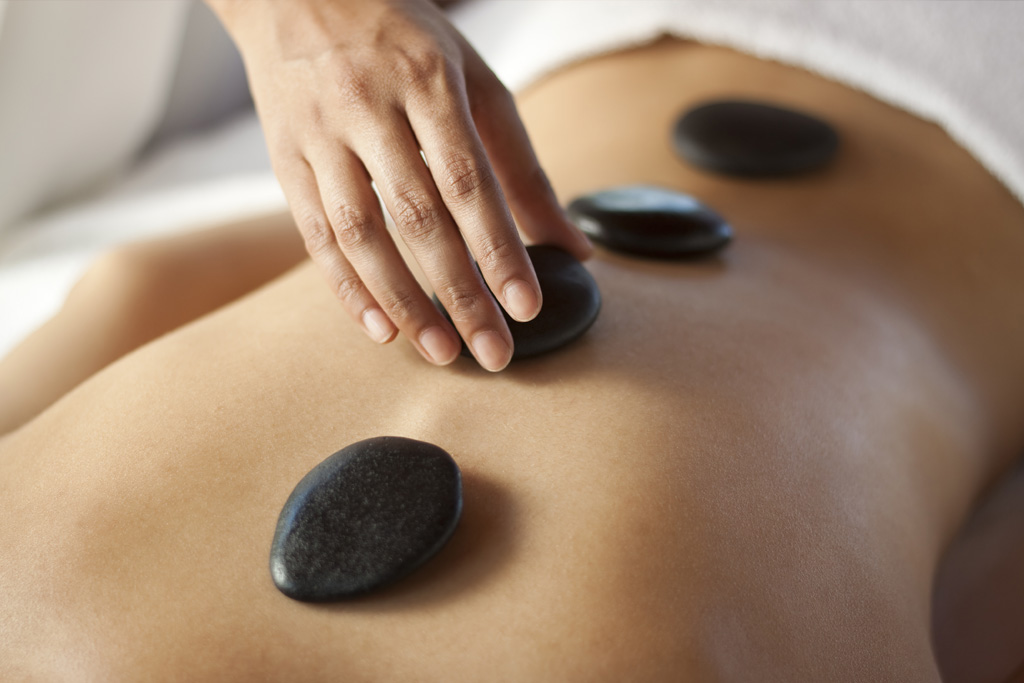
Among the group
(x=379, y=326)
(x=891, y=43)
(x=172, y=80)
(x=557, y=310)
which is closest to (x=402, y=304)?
(x=379, y=326)

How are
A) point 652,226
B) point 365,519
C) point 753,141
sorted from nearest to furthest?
1. point 365,519
2. point 652,226
3. point 753,141

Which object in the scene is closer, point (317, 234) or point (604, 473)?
point (604, 473)

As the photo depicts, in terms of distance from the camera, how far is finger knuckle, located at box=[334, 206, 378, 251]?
2.48ft

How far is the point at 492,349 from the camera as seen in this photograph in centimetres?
70

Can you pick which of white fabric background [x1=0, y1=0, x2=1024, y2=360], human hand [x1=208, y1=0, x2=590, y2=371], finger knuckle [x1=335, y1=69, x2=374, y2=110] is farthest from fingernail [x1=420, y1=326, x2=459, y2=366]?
white fabric background [x1=0, y1=0, x2=1024, y2=360]

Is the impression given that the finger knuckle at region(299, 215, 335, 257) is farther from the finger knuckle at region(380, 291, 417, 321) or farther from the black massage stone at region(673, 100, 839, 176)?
the black massage stone at region(673, 100, 839, 176)

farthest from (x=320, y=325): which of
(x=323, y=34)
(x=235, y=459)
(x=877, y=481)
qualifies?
(x=877, y=481)

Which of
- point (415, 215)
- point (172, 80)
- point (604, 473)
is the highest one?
point (415, 215)

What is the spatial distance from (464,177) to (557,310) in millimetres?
145

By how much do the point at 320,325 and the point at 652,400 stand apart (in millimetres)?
334

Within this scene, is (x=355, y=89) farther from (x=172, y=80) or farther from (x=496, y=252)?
(x=172, y=80)

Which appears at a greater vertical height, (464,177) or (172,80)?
(464,177)

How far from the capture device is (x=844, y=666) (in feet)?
1.94

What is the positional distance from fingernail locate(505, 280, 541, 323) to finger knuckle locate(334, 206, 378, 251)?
145mm
